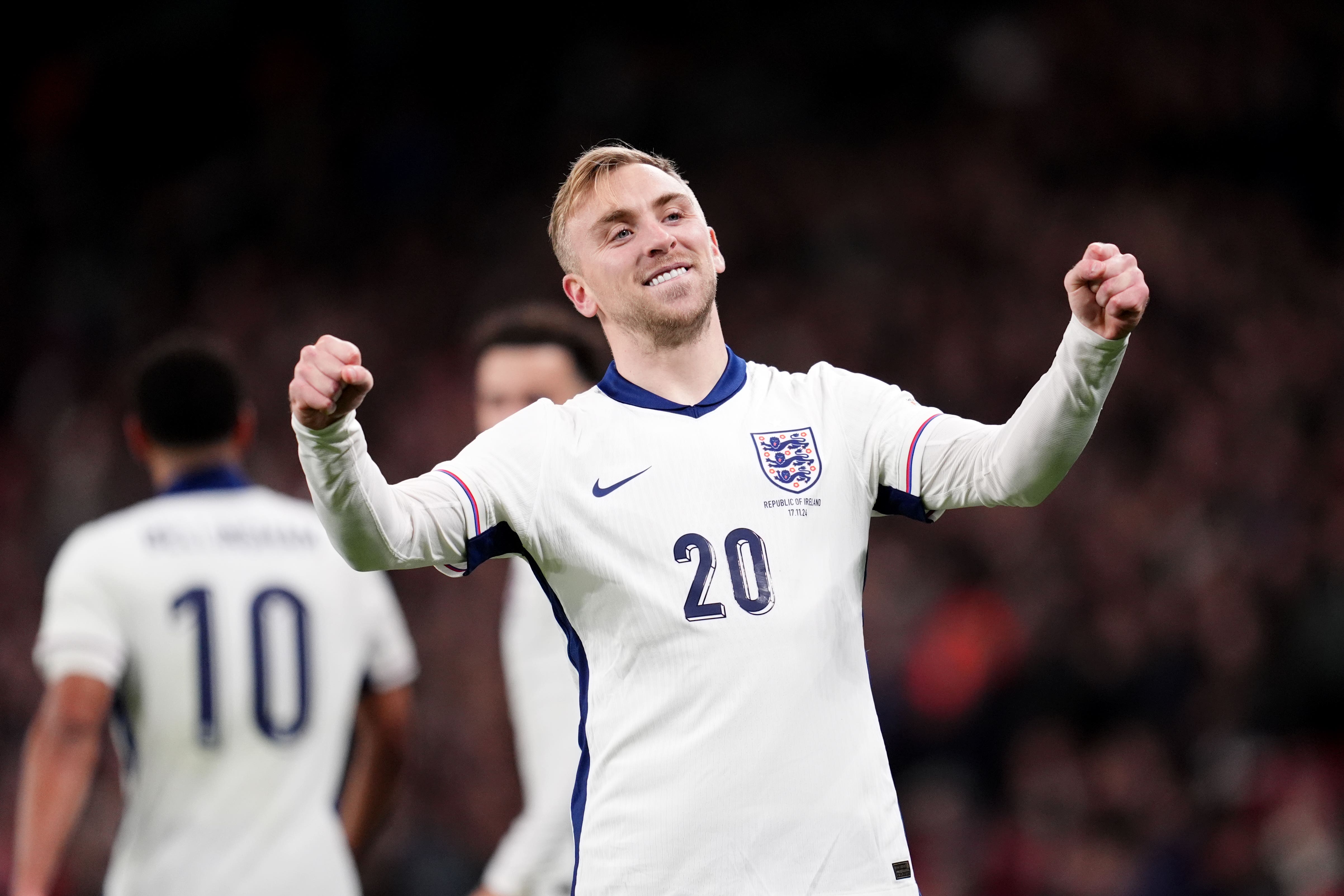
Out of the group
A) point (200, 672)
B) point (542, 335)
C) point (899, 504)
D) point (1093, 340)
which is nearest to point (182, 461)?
point (200, 672)

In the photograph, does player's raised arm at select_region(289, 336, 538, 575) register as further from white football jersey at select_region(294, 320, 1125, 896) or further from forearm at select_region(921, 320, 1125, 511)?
forearm at select_region(921, 320, 1125, 511)

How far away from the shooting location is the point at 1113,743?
8727 millimetres

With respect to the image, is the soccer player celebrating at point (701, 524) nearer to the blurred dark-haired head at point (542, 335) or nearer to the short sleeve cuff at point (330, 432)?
the short sleeve cuff at point (330, 432)

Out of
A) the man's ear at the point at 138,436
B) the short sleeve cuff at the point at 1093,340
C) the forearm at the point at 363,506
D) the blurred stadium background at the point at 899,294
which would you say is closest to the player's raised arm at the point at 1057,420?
the short sleeve cuff at the point at 1093,340

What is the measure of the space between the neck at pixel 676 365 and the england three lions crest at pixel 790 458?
0.60 ft

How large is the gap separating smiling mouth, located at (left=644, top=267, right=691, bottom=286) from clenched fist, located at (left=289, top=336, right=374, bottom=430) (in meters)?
0.71

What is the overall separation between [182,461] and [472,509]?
196 cm

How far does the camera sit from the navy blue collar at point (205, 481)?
186 inches

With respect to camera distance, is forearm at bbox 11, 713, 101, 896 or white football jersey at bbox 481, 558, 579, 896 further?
white football jersey at bbox 481, 558, 579, 896

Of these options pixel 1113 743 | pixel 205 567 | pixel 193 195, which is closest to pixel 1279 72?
pixel 1113 743

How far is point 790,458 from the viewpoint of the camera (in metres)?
3.19

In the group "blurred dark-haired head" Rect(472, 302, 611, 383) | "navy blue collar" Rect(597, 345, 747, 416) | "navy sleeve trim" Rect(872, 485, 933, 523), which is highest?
"blurred dark-haired head" Rect(472, 302, 611, 383)

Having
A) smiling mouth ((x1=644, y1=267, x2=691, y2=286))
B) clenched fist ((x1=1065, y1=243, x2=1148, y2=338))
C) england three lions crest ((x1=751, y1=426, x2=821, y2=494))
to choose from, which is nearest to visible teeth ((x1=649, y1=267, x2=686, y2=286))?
smiling mouth ((x1=644, y1=267, x2=691, y2=286))

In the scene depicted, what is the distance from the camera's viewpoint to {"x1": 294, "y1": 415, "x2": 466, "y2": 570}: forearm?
283 centimetres
